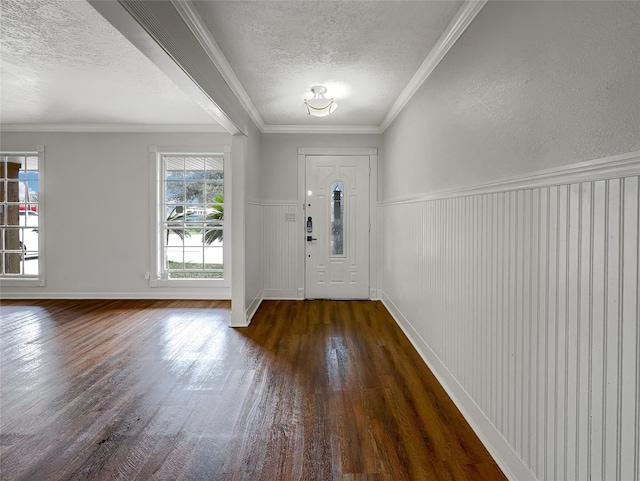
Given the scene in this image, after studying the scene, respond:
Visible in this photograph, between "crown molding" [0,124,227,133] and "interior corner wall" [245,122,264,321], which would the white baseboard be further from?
"crown molding" [0,124,227,133]

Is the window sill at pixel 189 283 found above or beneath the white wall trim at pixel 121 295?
above

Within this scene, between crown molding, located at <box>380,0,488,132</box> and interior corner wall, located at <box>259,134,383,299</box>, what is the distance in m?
1.41

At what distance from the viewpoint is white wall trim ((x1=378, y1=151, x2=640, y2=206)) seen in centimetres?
105

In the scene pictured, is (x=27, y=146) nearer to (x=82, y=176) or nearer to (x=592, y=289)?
(x=82, y=176)

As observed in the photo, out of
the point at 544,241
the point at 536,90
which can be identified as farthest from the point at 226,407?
the point at 536,90

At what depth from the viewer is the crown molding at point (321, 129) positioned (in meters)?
5.09

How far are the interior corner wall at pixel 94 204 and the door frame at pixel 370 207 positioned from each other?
4.30ft

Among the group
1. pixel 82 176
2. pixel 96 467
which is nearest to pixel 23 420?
pixel 96 467

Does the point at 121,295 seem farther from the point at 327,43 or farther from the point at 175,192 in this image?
the point at 327,43

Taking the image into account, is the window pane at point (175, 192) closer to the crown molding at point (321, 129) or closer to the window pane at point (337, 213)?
the crown molding at point (321, 129)

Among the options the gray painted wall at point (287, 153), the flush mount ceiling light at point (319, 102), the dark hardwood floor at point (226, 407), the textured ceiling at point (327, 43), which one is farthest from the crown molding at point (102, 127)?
the dark hardwood floor at point (226, 407)

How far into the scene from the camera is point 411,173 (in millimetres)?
3557

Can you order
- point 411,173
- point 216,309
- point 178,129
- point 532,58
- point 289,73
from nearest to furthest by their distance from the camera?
point 532,58
point 289,73
point 411,173
point 216,309
point 178,129

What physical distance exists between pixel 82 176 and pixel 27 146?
0.93 metres
